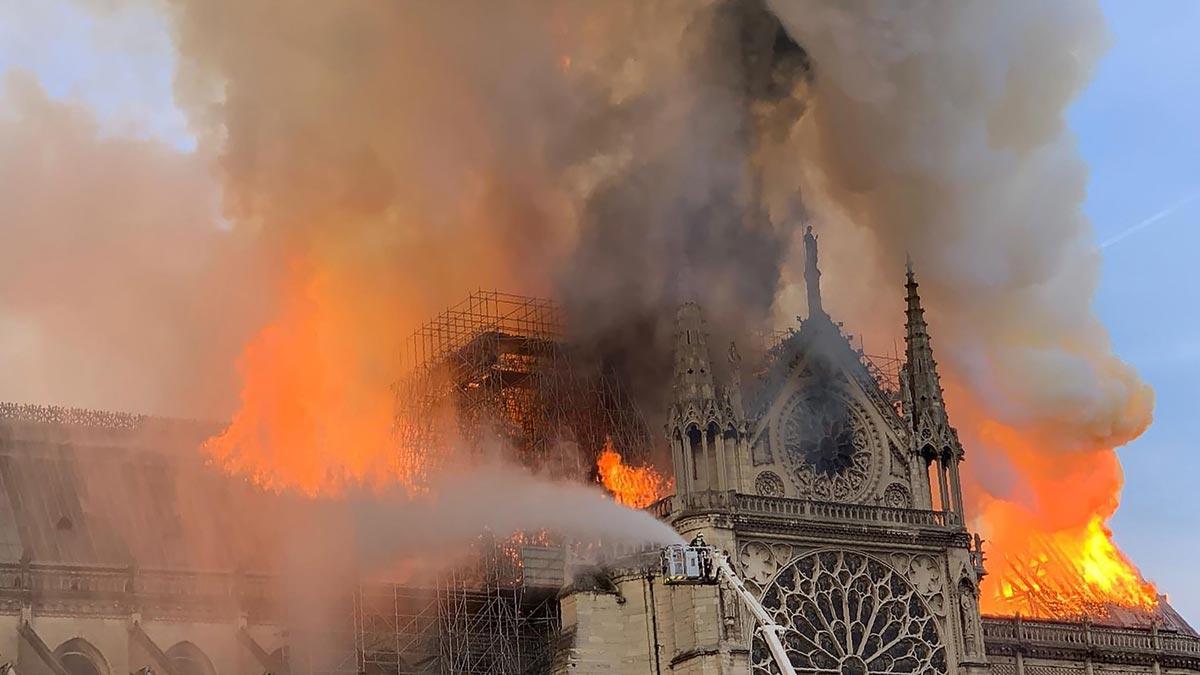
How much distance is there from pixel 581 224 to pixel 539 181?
101 inches

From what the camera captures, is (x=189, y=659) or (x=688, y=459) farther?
(x=688, y=459)

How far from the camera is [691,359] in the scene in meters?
61.8

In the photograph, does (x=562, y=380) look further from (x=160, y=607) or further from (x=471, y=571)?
(x=160, y=607)

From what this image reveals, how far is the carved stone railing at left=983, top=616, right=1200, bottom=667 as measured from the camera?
68500mm

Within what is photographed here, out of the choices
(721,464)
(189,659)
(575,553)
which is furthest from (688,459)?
(189,659)

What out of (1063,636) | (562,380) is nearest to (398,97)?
(562,380)

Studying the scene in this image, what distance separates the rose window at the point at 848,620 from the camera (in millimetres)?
60281

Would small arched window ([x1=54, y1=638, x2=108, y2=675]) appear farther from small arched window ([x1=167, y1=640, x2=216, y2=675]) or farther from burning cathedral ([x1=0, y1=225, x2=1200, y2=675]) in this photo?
small arched window ([x1=167, y1=640, x2=216, y2=675])

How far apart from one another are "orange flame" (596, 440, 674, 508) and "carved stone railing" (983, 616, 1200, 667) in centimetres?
1209

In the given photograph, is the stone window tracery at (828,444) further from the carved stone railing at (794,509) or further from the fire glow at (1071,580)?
the fire glow at (1071,580)

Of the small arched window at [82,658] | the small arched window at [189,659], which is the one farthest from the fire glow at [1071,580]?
the small arched window at [82,658]

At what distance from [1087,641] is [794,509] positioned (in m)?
15.0

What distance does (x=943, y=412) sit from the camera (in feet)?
216

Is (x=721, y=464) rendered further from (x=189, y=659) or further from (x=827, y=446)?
(x=189, y=659)
